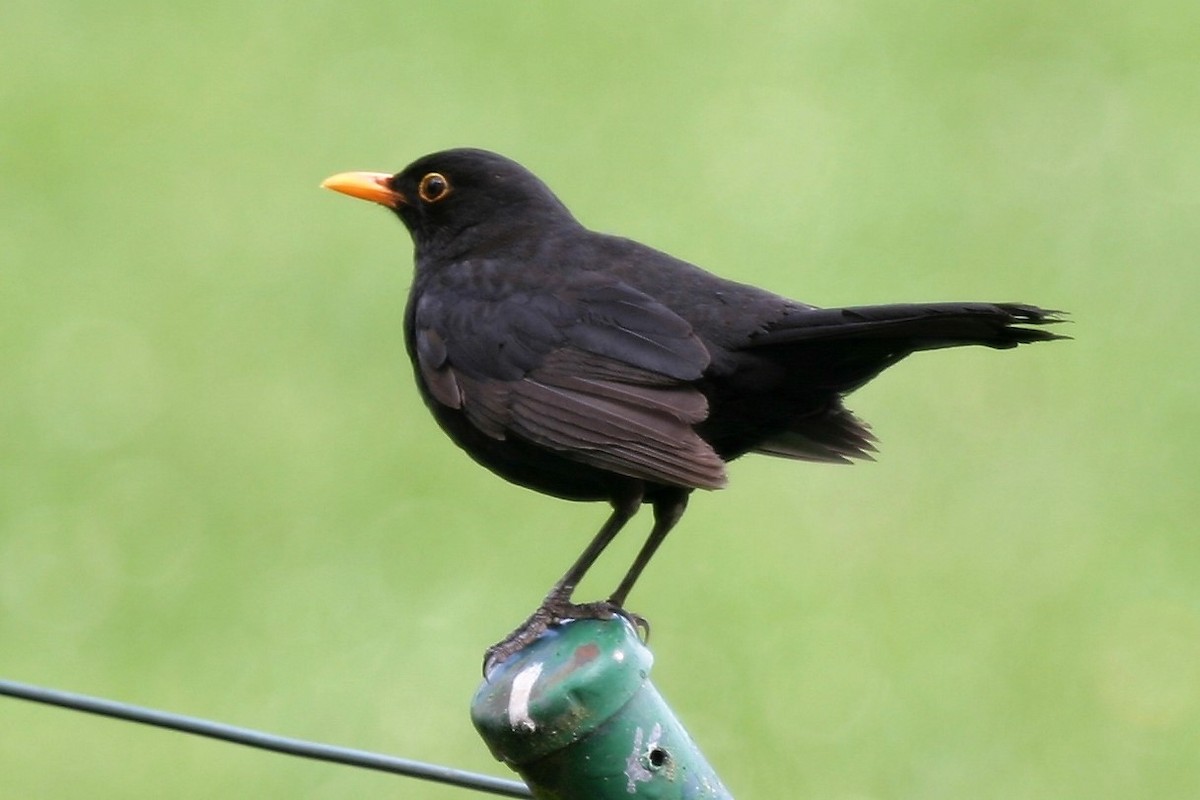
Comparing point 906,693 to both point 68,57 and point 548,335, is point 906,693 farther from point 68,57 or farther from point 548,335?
point 68,57

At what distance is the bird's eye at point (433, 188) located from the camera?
6352mm

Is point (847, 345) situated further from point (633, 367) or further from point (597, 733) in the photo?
point (597, 733)

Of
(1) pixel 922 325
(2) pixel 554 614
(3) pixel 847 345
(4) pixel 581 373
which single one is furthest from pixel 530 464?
(1) pixel 922 325

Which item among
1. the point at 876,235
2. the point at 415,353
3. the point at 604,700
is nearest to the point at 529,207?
the point at 415,353

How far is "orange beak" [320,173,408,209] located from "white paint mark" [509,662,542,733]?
8.60ft

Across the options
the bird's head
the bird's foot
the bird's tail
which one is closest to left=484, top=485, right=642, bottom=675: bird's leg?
the bird's foot

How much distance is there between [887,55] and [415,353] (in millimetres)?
6924

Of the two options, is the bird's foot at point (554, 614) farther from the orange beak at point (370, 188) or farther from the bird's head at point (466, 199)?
the orange beak at point (370, 188)

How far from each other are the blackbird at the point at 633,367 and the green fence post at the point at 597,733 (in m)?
0.78

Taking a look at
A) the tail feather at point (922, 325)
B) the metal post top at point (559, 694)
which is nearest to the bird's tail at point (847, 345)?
the tail feather at point (922, 325)

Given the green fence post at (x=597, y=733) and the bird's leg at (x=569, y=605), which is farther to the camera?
the bird's leg at (x=569, y=605)

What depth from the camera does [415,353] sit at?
18.6 ft

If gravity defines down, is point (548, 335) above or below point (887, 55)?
below

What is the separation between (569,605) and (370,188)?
1793 millimetres
